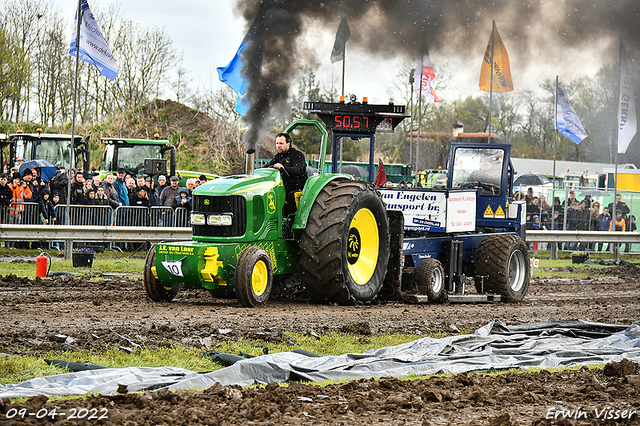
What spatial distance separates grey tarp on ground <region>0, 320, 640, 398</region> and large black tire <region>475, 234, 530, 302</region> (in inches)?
141

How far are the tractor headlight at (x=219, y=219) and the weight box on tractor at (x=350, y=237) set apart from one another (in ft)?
0.05

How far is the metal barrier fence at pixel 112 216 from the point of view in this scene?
17.5 meters

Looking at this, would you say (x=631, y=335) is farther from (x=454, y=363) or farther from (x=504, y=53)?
(x=504, y=53)

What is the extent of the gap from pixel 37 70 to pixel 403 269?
34.2 meters

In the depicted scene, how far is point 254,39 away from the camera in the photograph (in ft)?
48.4

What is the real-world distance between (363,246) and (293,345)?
3.96 metres

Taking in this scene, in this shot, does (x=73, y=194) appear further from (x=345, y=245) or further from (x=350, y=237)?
(x=345, y=245)

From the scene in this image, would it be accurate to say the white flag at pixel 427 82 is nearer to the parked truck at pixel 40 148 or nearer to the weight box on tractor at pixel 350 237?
the parked truck at pixel 40 148

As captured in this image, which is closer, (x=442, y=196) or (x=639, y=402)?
(x=639, y=402)

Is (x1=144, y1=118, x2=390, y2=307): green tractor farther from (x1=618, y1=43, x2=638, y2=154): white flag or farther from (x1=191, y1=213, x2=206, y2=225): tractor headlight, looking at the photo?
(x1=618, y1=43, x2=638, y2=154): white flag

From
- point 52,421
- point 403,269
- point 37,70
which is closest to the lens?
point 52,421

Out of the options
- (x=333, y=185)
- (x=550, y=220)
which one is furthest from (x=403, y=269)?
(x=550, y=220)

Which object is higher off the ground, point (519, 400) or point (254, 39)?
point (254, 39)

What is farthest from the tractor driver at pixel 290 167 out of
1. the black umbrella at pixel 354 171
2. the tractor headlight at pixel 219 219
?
the black umbrella at pixel 354 171
